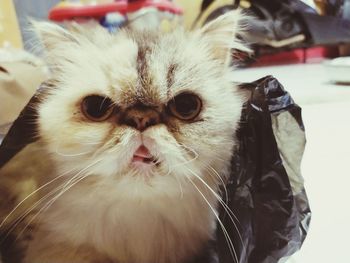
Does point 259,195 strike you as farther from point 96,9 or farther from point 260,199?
point 96,9

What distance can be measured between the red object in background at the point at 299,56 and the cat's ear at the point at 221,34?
169 centimetres

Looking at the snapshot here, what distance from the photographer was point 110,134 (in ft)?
1.90

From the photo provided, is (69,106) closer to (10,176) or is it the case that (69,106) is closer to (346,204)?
(10,176)

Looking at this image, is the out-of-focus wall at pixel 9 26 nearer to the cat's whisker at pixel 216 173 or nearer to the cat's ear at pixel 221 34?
the cat's ear at pixel 221 34

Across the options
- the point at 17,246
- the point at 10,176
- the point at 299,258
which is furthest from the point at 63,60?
the point at 299,258

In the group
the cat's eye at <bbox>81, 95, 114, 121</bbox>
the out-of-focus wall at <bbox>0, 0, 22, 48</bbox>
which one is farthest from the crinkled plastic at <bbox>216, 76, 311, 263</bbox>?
the out-of-focus wall at <bbox>0, 0, 22, 48</bbox>

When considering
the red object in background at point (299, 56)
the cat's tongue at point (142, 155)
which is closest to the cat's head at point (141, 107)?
the cat's tongue at point (142, 155)

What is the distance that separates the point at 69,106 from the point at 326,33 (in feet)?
6.53

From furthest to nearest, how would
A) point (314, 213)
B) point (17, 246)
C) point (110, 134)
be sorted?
1. point (314, 213)
2. point (17, 246)
3. point (110, 134)

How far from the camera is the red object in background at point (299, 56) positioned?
2.48 meters

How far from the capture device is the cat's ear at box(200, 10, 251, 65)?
0.72 meters

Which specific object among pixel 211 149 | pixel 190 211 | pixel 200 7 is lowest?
pixel 190 211

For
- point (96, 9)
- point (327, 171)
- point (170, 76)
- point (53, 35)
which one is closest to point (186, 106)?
point (170, 76)

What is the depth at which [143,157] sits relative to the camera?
1.88 ft
